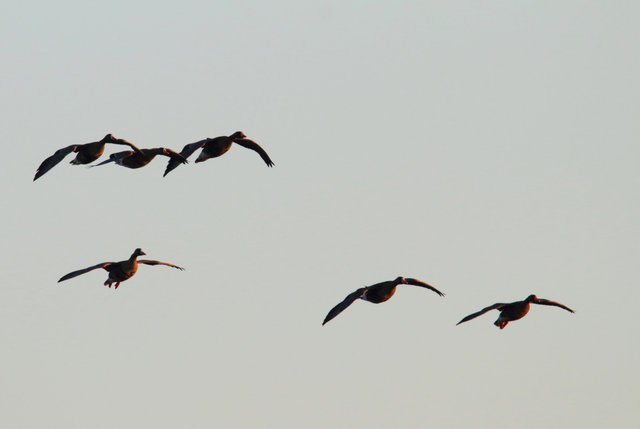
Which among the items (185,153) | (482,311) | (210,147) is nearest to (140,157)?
(185,153)

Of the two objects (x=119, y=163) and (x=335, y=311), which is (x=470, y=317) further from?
(x=119, y=163)

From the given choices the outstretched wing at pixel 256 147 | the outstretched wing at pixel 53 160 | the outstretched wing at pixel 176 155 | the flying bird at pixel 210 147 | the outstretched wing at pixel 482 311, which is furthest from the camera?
the outstretched wing at pixel 256 147

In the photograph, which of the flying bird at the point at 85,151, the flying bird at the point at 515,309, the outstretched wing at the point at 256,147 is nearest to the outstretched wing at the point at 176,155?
the flying bird at the point at 85,151

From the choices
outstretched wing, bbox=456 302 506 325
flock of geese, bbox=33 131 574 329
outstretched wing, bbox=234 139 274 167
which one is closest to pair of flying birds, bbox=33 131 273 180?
flock of geese, bbox=33 131 574 329

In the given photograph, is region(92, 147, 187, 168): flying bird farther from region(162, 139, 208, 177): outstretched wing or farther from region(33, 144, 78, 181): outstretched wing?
region(33, 144, 78, 181): outstretched wing

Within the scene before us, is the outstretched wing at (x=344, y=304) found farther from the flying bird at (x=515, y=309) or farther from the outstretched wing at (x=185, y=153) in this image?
the outstretched wing at (x=185, y=153)

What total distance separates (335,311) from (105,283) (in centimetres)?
908

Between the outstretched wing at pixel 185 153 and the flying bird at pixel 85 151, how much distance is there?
1355 millimetres

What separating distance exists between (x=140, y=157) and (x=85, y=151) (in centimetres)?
185

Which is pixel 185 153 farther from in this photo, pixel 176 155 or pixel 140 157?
pixel 140 157

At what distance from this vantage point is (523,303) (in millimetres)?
36500

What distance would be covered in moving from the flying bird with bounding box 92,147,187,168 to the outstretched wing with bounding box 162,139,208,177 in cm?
8

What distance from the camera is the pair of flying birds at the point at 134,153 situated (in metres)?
34.3

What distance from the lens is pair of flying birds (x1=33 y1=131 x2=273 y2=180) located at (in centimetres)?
3431
